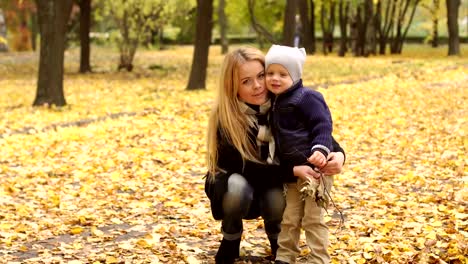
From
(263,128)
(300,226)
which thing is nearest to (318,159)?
(263,128)

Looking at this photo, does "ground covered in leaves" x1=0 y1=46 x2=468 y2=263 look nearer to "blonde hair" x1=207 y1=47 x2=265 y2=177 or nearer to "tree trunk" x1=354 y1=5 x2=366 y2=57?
"blonde hair" x1=207 y1=47 x2=265 y2=177

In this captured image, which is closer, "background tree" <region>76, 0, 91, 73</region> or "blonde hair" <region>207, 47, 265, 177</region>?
"blonde hair" <region>207, 47, 265, 177</region>

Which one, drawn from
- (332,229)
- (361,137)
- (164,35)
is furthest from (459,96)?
(164,35)

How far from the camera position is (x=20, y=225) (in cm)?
669

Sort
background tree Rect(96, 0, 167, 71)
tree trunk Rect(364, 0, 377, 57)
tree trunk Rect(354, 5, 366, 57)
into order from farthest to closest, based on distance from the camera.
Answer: tree trunk Rect(354, 5, 366, 57) < tree trunk Rect(364, 0, 377, 57) < background tree Rect(96, 0, 167, 71)

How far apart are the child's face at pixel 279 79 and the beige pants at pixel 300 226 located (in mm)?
587

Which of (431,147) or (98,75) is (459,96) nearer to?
(431,147)

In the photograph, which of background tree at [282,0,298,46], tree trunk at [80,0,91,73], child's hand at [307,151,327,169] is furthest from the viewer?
tree trunk at [80,0,91,73]

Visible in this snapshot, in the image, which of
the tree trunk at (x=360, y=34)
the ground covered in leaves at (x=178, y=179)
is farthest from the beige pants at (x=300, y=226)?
the tree trunk at (x=360, y=34)

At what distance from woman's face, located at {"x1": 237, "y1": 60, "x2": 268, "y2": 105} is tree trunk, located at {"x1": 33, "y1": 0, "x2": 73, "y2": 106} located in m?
11.8

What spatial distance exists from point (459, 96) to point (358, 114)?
3.38m

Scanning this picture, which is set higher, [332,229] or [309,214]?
[309,214]

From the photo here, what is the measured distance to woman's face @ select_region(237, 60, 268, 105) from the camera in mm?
4520

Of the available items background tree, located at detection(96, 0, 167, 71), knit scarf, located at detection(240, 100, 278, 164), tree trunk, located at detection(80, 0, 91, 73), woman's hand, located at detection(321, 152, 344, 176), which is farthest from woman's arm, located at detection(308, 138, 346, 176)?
tree trunk, located at detection(80, 0, 91, 73)
